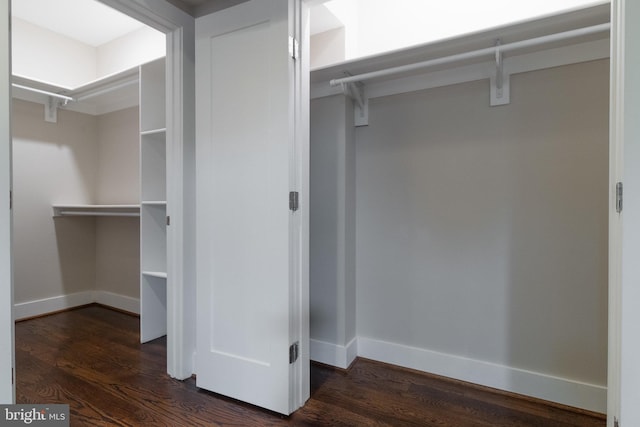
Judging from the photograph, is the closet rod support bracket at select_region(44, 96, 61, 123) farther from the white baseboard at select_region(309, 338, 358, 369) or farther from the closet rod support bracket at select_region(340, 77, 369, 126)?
the white baseboard at select_region(309, 338, 358, 369)

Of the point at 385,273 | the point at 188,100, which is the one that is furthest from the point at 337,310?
the point at 188,100

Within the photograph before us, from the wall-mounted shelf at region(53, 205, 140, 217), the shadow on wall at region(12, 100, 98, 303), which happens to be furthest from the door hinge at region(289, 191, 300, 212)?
the shadow on wall at region(12, 100, 98, 303)

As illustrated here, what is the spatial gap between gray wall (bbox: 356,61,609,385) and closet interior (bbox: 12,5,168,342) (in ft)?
5.71

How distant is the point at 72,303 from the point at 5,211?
2701 millimetres

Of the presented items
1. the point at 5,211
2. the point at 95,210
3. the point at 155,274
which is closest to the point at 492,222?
the point at 5,211

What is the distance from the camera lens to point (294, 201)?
1594 millimetres

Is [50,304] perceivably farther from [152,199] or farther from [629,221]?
[629,221]

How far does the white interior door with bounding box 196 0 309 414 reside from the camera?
1.57m

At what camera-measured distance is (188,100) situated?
1.95 meters

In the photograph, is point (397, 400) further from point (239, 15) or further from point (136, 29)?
point (136, 29)

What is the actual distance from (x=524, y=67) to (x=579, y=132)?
435mm

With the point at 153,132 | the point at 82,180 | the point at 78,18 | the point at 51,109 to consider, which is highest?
the point at 78,18

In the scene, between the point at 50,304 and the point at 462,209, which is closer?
the point at 462,209

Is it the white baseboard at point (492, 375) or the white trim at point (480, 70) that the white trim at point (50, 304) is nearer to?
the white baseboard at point (492, 375)
